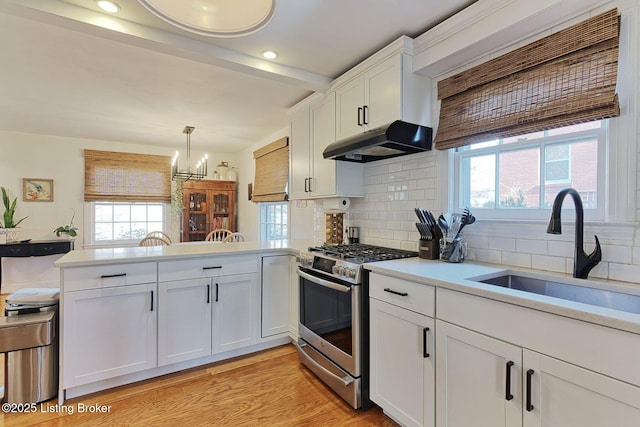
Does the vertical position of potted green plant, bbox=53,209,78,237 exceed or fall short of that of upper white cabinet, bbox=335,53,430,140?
it falls short

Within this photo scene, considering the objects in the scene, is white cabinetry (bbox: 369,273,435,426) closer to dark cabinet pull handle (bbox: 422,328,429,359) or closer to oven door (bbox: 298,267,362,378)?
dark cabinet pull handle (bbox: 422,328,429,359)

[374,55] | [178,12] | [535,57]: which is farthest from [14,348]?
[535,57]

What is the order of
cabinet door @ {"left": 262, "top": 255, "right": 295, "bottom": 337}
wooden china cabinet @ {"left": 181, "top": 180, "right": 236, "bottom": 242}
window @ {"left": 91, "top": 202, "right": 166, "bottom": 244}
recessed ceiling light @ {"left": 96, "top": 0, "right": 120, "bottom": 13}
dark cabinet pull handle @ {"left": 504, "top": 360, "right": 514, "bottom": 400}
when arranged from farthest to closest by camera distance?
wooden china cabinet @ {"left": 181, "top": 180, "right": 236, "bottom": 242} → window @ {"left": 91, "top": 202, "right": 166, "bottom": 244} → cabinet door @ {"left": 262, "top": 255, "right": 295, "bottom": 337} → recessed ceiling light @ {"left": 96, "top": 0, "right": 120, "bottom": 13} → dark cabinet pull handle @ {"left": 504, "top": 360, "right": 514, "bottom": 400}

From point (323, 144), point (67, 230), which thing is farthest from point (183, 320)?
point (67, 230)

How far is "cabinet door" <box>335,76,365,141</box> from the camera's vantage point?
2.40 metres

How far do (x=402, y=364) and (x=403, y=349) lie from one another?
81 mm

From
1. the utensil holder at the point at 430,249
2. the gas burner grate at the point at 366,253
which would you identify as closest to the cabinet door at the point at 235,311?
the gas burner grate at the point at 366,253

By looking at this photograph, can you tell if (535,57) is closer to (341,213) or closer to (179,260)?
(341,213)

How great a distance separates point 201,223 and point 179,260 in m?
3.50

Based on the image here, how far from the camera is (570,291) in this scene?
1.47 meters

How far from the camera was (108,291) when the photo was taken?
210cm

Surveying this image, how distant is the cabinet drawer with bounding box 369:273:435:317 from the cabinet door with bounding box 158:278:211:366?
4.37ft

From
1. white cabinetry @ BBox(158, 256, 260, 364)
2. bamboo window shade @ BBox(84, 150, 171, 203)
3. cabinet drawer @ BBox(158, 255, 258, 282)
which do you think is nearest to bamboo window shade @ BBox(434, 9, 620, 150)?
cabinet drawer @ BBox(158, 255, 258, 282)

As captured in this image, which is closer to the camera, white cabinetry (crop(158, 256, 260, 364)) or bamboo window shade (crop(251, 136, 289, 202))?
white cabinetry (crop(158, 256, 260, 364))
